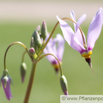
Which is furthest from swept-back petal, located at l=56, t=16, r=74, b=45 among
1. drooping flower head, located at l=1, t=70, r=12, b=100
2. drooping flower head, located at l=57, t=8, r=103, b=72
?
drooping flower head, located at l=1, t=70, r=12, b=100

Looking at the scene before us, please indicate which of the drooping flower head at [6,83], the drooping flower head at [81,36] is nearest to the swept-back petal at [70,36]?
the drooping flower head at [81,36]

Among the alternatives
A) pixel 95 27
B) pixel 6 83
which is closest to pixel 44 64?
pixel 6 83

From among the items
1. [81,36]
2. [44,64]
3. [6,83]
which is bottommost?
[44,64]

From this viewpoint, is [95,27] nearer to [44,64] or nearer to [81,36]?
[81,36]

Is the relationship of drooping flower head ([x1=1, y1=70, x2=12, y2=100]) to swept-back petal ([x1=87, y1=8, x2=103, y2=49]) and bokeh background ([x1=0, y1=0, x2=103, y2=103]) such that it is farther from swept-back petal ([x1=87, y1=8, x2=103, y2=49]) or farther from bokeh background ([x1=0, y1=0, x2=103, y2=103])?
swept-back petal ([x1=87, y1=8, x2=103, y2=49])

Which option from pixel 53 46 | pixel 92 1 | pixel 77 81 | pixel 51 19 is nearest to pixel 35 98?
pixel 77 81

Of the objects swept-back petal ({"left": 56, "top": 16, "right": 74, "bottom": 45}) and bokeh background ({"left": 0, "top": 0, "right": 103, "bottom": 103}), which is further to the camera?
bokeh background ({"left": 0, "top": 0, "right": 103, "bottom": 103})
